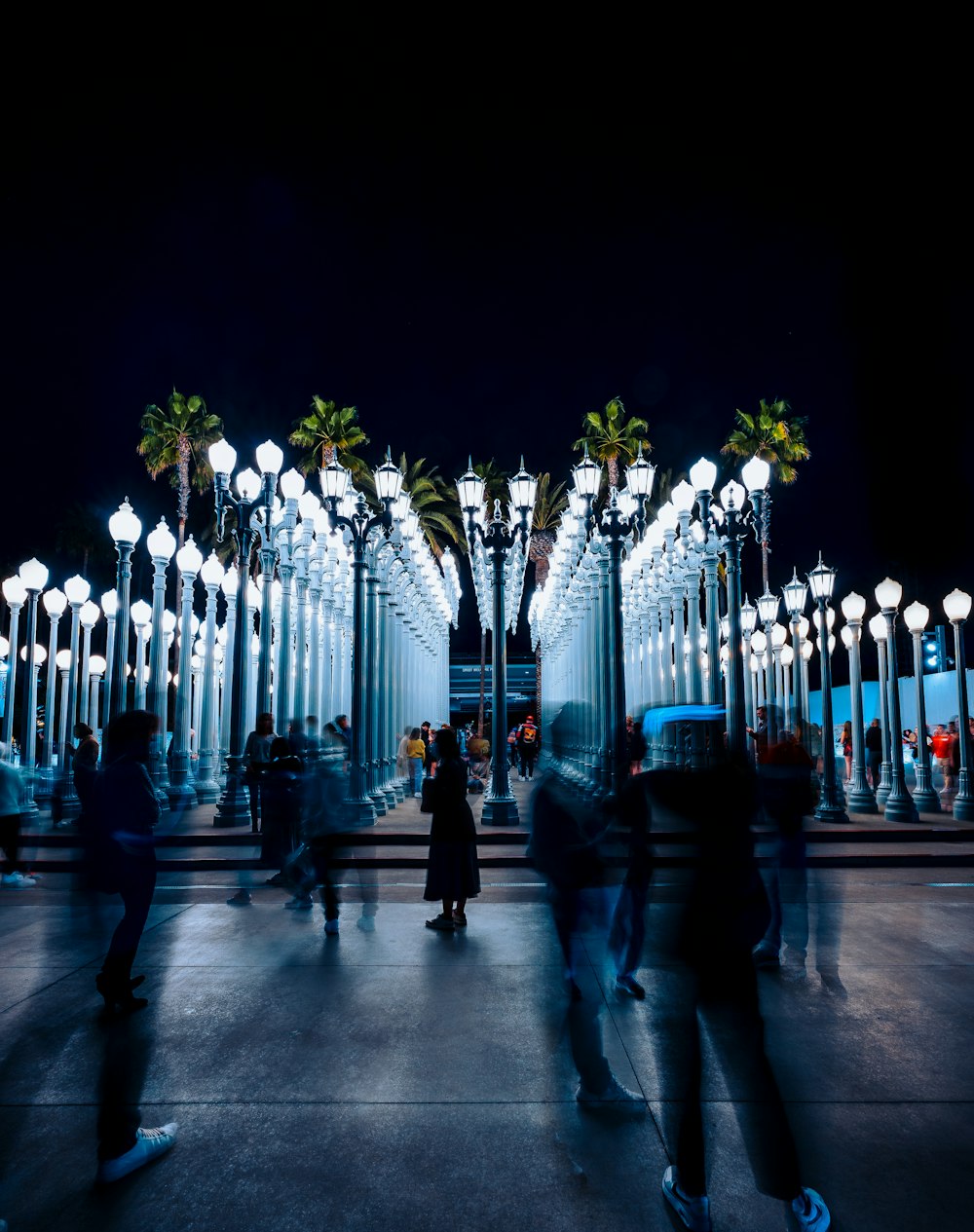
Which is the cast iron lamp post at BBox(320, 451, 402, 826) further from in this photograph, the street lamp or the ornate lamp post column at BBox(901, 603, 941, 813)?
the ornate lamp post column at BBox(901, 603, 941, 813)

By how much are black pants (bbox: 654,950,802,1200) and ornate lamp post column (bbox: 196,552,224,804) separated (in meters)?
18.9

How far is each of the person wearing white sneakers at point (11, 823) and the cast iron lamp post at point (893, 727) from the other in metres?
15.1

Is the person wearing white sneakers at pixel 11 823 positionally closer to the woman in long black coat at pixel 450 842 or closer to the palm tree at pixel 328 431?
the woman in long black coat at pixel 450 842

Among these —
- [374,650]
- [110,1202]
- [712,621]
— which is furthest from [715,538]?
[110,1202]

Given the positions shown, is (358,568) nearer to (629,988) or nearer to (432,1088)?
(629,988)

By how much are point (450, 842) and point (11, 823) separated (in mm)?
6268

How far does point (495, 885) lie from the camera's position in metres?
10.8

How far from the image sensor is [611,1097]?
4234 mm

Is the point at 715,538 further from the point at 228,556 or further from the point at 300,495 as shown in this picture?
the point at 228,556

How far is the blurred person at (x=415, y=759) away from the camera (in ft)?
71.0

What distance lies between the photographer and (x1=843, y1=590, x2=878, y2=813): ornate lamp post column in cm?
1781

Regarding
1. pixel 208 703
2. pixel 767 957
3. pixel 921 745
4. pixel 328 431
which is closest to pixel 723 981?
pixel 767 957

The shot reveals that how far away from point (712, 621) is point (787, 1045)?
12928 millimetres

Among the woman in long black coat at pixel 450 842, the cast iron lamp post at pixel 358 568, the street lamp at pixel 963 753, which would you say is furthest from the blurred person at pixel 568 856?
the street lamp at pixel 963 753
